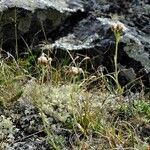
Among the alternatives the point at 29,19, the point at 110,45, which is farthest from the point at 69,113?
the point at 29,19

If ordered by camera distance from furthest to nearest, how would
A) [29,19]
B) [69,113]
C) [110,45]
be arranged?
[29,19]
[110,45]
[69,113]

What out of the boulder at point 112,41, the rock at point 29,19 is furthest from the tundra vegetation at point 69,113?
the rock at point 29,19

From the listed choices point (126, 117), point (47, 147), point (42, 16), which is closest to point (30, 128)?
point (47, 147)

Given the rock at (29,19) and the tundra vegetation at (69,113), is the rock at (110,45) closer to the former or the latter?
the rock at (29,19)

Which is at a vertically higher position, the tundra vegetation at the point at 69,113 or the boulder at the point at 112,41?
the boulder at the point at 112,41

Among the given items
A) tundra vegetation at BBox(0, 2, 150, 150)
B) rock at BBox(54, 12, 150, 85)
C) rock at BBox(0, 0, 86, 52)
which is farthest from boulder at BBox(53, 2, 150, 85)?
tundra vegetation at BBox(0, 2, 150, 150)

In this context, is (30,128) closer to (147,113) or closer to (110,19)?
(147,113)

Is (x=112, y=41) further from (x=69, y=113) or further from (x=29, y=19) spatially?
(x=69, y=113)

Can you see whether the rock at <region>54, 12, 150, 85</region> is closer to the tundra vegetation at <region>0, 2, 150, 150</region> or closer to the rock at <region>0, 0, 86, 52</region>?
the rock at <region>0, 0, 86, 52</region>
